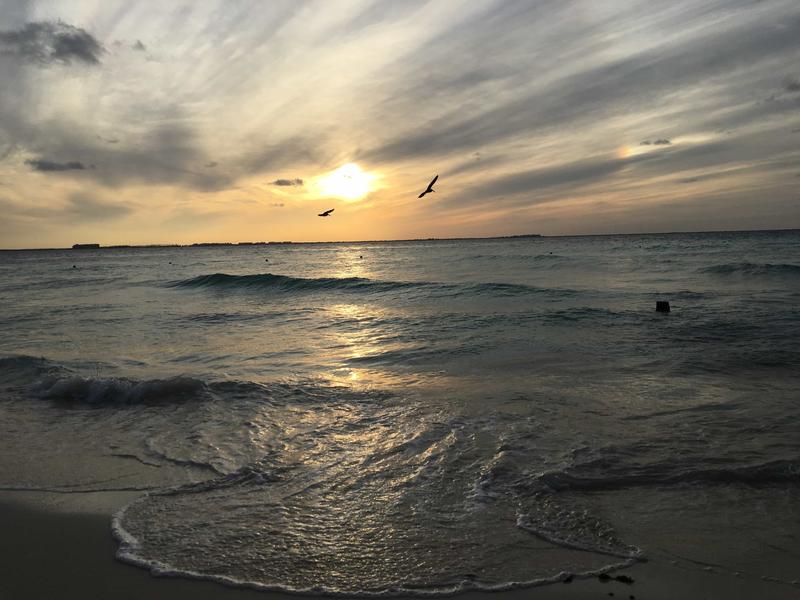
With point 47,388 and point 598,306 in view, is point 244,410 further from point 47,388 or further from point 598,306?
point 598,306

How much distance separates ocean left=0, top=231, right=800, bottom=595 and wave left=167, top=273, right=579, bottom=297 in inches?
A: 353

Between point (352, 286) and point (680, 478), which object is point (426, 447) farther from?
point (352, 286)

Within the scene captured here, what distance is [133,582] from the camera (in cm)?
364

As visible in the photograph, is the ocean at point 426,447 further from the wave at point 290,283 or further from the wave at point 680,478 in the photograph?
the wave at point 290,283

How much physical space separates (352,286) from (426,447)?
84.3 ft

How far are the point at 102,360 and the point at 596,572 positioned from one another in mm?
11444

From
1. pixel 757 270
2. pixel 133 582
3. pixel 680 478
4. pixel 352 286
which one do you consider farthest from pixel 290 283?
pixel 133 582

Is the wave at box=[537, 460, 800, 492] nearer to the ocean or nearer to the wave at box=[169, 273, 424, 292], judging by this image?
the ocean

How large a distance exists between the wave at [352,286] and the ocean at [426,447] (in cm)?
896

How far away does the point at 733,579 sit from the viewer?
3.57 metres

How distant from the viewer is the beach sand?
11.3 ft

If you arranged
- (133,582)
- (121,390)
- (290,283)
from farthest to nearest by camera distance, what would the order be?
1. (290,283)
2. (121,390)
3. (133,582)

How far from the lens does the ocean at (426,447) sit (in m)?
3.95

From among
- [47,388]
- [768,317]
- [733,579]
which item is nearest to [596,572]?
[733,579]
